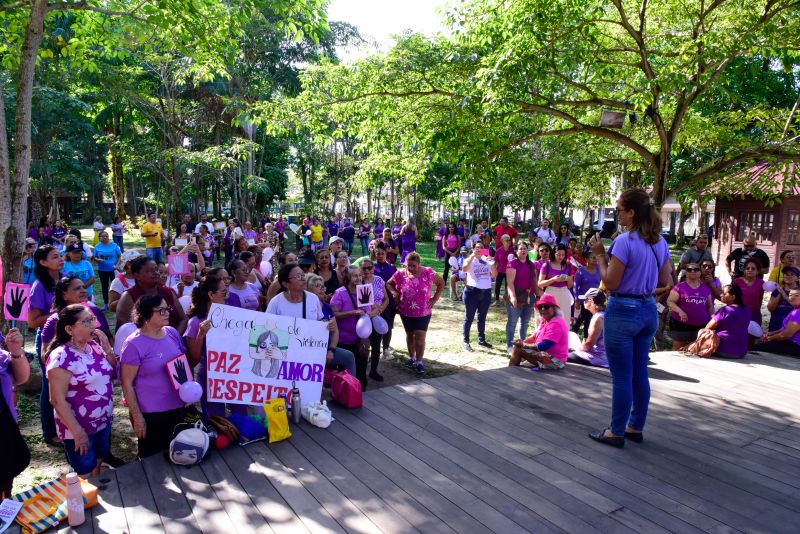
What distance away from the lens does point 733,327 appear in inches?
270

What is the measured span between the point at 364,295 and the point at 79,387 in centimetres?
320

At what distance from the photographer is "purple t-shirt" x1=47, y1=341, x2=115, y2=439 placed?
3719 millimetres

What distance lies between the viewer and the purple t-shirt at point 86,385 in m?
3.72

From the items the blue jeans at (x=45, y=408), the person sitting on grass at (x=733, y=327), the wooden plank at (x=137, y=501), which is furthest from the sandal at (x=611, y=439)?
the blue jeans at (x=45, y=408)

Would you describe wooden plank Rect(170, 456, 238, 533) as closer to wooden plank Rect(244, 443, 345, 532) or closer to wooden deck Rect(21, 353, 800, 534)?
wooden deck Rect(21, 353, 800, 534)

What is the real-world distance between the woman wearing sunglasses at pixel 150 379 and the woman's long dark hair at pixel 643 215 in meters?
3.43

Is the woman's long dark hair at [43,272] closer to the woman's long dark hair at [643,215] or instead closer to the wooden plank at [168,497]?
the wooden plank at [168,497]

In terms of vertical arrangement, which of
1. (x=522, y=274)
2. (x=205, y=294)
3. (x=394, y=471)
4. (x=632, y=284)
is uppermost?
(x=632, y=284)

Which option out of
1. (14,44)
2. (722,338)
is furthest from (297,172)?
(722,338)

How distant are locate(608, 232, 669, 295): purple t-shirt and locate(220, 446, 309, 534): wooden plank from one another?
2634 mm

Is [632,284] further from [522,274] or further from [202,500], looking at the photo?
[522,274]

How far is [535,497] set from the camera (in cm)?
343

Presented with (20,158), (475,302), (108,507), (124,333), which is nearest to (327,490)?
(108,507)

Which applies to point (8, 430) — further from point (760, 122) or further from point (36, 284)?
point (760, 122)
